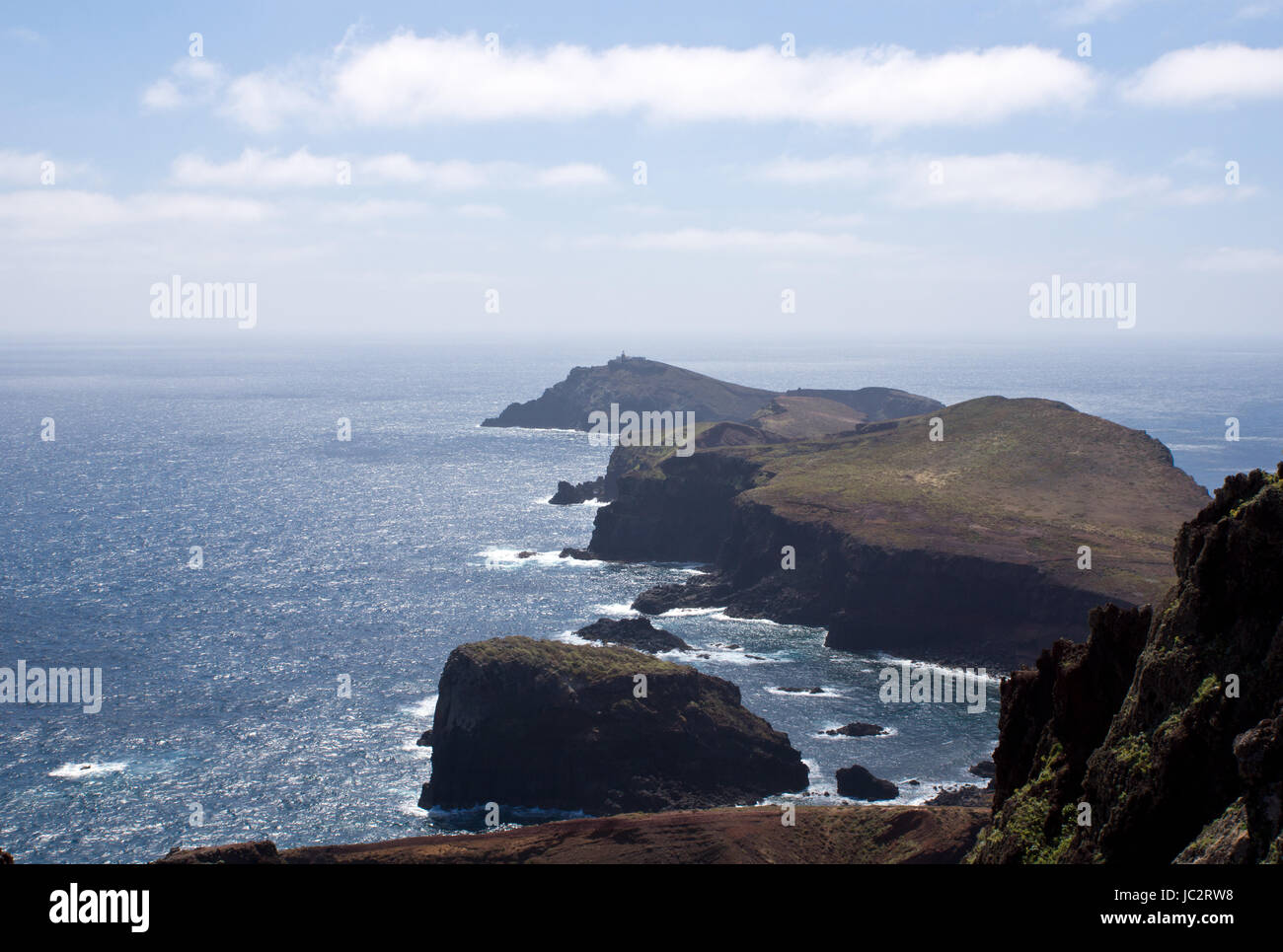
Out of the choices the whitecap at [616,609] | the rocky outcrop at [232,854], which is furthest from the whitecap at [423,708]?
the rocky outcrop at [232,854]

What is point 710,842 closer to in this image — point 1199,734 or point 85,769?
point 1199,734

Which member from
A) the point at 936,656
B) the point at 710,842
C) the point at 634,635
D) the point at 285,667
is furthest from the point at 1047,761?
the point at 285,667

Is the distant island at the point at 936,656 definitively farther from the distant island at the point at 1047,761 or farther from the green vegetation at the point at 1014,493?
the green vegetation at the point at 1014,493

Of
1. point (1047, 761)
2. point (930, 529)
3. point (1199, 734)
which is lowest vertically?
point (930, 529)

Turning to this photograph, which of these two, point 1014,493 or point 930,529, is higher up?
point 1014,493

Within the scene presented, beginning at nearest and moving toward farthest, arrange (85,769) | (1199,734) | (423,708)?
(1199,734), (85,769), (423,708)
